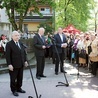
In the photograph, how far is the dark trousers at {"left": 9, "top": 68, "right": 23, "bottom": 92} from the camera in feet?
25.4

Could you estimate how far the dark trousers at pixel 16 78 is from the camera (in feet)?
25.4

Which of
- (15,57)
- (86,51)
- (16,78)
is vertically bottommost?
(16,78)

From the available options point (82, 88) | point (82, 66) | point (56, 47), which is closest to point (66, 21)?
point (82, 66)

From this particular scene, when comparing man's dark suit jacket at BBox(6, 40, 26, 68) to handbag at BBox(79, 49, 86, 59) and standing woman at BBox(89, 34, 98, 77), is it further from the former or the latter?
handbag at BBox(79, 49, 86, 59)

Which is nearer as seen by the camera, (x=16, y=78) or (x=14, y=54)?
(x=14, y=54)

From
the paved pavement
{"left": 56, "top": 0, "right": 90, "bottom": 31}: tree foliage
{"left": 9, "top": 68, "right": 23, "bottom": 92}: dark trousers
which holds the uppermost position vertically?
{"left": 56, "top": 0, "right": 90, "bottom": 31}: tree foliage

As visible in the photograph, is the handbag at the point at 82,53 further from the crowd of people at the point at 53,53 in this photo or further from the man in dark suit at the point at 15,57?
the man in dark suit at the point at 15,57

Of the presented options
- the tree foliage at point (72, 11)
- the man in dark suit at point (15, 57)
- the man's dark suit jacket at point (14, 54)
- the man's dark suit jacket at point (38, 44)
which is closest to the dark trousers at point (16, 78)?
the man in dark suit at point (15, 57)

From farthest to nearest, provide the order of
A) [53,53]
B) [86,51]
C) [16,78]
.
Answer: [53,53] → [86,51] → [16,78]

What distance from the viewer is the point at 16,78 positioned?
26.0 feet

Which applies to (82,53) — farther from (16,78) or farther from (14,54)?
(14,54)

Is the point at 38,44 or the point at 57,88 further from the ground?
the point at 38,44

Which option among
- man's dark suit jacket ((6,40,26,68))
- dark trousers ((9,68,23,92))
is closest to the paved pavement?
dark trousers ((9,68,23,92))

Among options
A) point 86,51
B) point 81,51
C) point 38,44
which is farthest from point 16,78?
point 81,51
